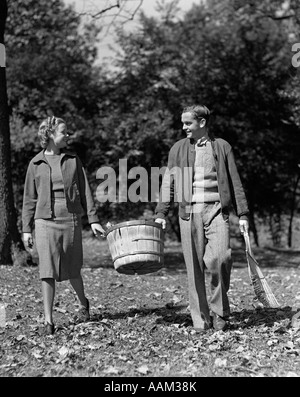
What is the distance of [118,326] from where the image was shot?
6.98 metres

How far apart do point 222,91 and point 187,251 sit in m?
15.0

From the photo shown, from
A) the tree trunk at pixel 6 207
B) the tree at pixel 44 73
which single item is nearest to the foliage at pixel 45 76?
the tree at pixel 44 73

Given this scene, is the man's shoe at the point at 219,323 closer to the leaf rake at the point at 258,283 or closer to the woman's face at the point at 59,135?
the leaf rake at the point at 258,283

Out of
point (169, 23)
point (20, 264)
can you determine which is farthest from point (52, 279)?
point (169, 23)

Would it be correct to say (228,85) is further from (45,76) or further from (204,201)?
(204,201)

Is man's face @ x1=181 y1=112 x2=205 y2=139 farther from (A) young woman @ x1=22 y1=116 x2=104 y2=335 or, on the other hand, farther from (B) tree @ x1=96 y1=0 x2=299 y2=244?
(B) tree @ x1=96 y1=0 x2=299 y2=244

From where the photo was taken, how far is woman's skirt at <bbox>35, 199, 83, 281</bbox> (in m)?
6.60

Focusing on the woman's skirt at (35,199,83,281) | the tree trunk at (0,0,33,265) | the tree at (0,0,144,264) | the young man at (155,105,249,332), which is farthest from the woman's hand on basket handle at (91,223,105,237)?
the tree at (0,0,144,264)

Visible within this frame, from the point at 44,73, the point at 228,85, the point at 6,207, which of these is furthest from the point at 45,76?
the point at 6,207

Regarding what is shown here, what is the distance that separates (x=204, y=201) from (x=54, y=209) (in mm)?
1441

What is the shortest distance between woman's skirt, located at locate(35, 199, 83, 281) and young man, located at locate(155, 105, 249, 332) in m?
0.89

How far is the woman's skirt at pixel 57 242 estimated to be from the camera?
6598 millimetres

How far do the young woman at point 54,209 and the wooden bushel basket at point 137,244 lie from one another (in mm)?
387

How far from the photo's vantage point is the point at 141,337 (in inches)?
256
